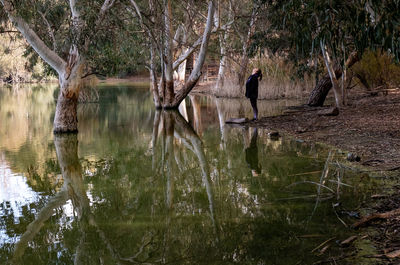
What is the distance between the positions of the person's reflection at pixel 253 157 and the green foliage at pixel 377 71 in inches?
365

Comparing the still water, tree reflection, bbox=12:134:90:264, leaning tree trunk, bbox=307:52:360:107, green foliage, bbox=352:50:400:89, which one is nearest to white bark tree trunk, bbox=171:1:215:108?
leaning tree trunk, bbox=307:52:360:107

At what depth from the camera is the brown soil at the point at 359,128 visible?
7.76 meters

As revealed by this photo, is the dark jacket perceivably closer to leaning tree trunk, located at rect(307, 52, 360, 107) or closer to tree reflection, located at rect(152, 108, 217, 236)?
tree reflection, located at rect(152, 108, 217, 236)

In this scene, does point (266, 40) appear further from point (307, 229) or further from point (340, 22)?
point (307, 229)

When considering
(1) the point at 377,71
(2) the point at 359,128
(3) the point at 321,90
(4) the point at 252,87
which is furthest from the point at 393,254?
(1) the point at 377,71

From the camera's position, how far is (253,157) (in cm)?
872

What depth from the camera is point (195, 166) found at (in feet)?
26.4

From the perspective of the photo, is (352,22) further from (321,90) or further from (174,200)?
(321,90)

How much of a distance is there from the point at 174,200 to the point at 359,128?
245 inches

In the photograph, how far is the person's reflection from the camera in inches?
297

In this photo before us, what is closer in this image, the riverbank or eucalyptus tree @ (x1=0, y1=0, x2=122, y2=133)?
the riverbank

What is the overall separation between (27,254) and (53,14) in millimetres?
15694

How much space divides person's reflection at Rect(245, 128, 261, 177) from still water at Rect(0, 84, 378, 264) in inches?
0.8

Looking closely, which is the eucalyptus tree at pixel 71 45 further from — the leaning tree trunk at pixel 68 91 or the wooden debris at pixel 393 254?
the wooden debris at pixel 393 254
